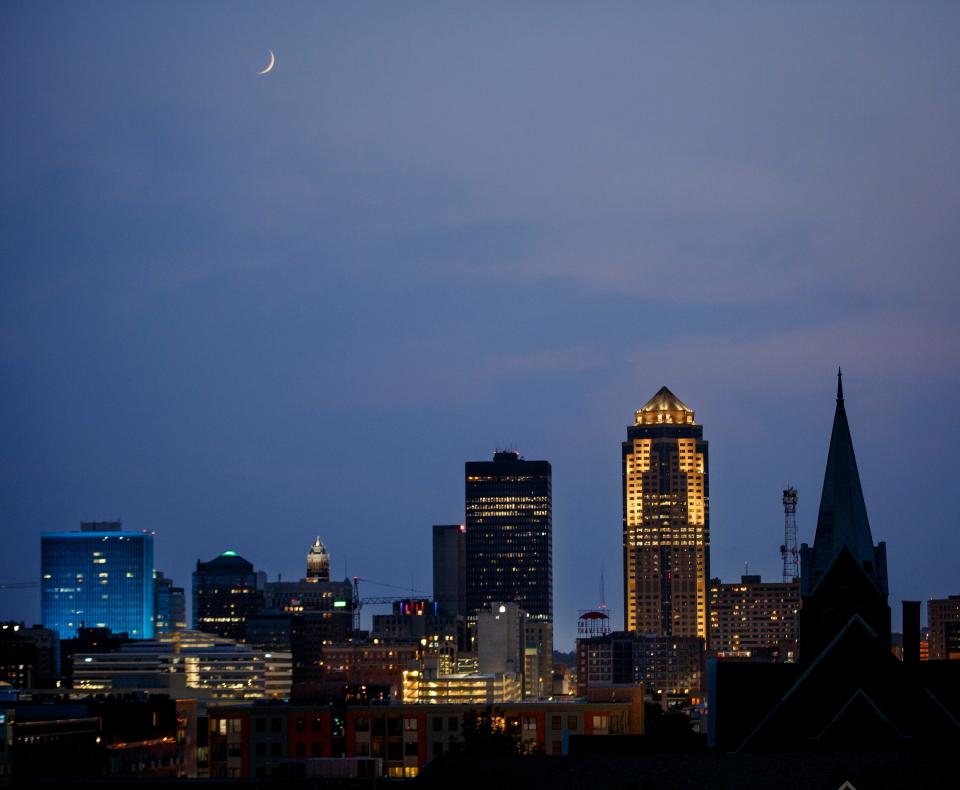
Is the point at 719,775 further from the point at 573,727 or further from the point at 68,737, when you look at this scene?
the point at 68,737

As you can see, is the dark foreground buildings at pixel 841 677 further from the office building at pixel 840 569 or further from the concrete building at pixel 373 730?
the concrete building at pixel 373 730

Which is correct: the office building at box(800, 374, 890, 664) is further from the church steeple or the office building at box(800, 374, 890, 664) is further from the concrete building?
the concrete building

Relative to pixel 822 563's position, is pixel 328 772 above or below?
below

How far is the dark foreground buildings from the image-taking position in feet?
306

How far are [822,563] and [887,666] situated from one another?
33.0 feet

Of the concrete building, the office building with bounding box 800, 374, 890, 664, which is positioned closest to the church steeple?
the office building with bounding box 800, 374, 890, 664

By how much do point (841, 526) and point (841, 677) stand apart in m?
11.8

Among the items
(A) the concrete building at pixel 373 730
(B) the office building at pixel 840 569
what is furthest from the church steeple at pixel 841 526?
(A) the concrete building at pixel 373 730

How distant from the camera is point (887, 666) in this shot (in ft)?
319

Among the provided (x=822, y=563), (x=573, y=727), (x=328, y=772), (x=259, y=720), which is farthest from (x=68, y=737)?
(x=822, y=563)

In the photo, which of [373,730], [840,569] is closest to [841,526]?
[840,569]

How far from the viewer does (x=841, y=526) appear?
351 feet

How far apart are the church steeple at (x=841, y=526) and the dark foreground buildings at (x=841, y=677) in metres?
0.05

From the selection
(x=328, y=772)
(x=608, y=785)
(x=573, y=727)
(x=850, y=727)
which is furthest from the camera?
(x=573, y=727)
